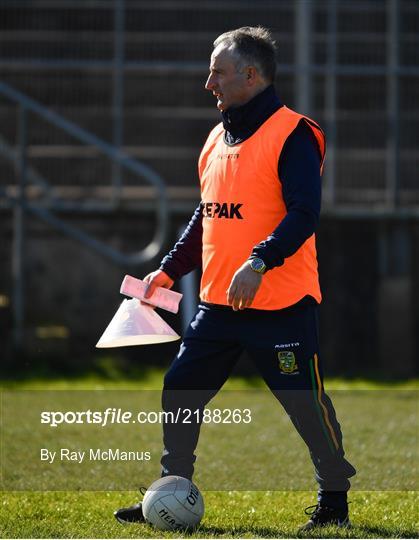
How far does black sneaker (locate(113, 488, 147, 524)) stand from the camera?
17.9 feet

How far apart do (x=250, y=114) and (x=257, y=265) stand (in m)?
0.73

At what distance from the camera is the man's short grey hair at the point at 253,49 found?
5.39 meters

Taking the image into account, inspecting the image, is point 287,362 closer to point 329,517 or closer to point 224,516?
point 329,517

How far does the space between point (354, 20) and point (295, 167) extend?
8.57 m

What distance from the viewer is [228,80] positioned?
5410 millimetres

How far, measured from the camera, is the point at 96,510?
577 cm

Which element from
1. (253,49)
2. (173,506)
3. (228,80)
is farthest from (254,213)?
(173,506)

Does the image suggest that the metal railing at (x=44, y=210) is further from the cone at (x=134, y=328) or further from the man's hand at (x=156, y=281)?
the cone at (x=134, y=328)

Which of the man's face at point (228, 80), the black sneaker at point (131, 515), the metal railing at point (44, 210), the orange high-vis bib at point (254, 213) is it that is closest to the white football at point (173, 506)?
the black sneaker at point (131, 515)

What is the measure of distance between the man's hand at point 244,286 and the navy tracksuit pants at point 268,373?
32 centimetres

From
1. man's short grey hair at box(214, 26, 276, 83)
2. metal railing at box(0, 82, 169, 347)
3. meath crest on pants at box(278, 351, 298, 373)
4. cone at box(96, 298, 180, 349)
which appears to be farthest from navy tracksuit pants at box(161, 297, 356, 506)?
metal railing at box(0, 82, 169, 347)

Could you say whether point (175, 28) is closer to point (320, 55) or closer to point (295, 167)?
point (320, 55)

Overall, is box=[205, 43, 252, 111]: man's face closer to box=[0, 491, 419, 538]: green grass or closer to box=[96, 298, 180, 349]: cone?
box=[96, 298, 180, 349]: cone

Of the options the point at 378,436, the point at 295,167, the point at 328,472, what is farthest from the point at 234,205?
the point at 378,436
